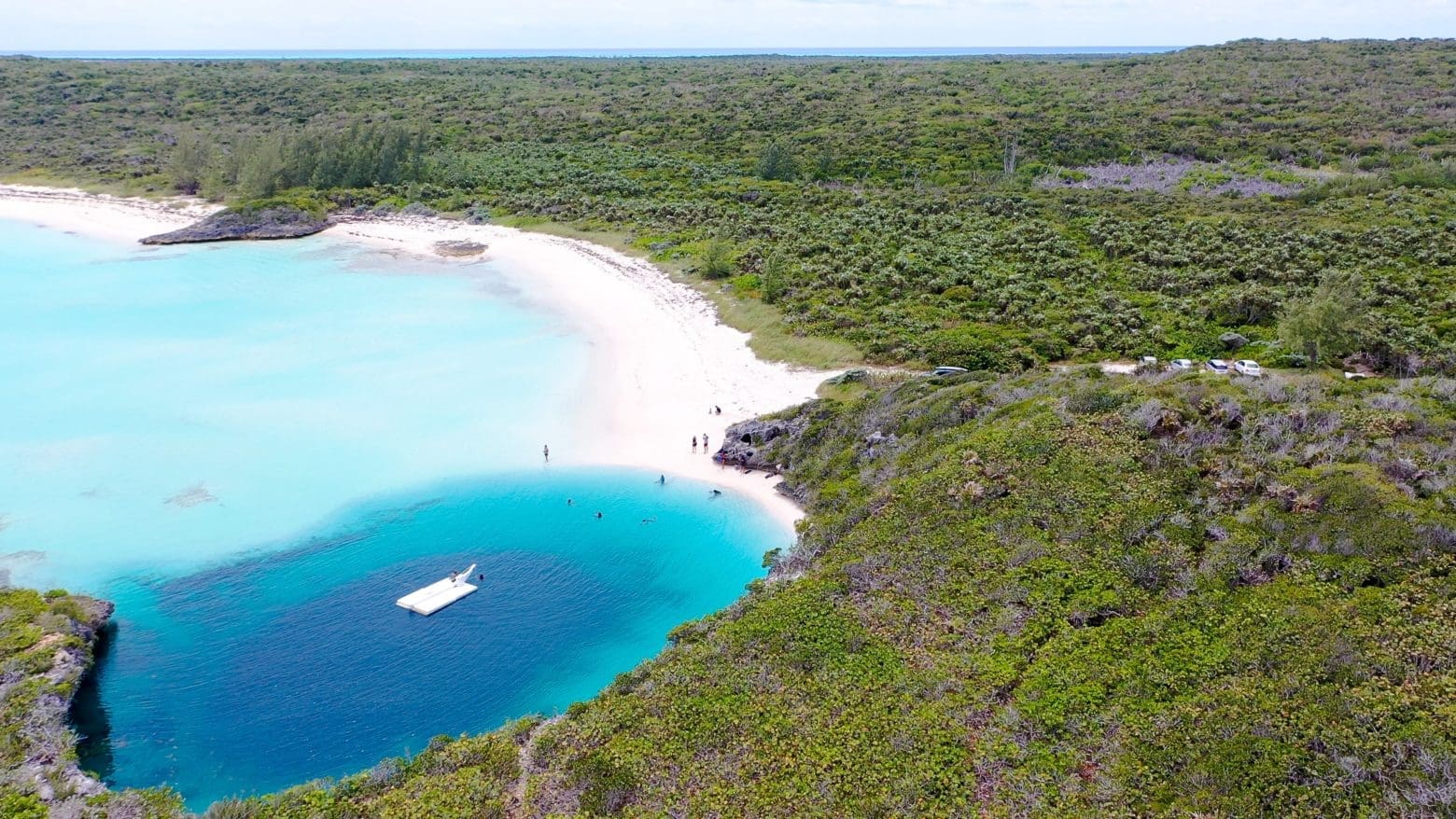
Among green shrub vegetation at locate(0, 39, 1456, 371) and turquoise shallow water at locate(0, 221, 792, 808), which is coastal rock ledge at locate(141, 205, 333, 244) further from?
turquoise shallow water at locate(0, 221, 792, 808)

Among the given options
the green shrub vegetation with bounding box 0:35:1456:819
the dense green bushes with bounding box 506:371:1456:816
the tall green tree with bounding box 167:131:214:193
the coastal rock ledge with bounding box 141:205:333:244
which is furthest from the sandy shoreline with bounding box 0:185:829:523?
the dense green bushes with bounding box 506:371:1456:816

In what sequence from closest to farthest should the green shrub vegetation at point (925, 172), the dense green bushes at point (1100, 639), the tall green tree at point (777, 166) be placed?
the dense green bushes at point (1100, 639) < the green shrub vegetation at point (925, 172) < the tall green tree at point (777, 166)

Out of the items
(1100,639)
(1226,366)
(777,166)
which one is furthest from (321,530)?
(777,166)

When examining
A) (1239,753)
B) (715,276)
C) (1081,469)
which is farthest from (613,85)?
(1239,753)

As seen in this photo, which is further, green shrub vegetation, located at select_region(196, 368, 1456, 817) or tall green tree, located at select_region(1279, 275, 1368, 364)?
tall green tree, located at select_region(1279, 275, 1368, 364)

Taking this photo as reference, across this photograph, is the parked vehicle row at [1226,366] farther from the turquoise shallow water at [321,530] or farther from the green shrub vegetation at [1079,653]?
the turquoise shallow water at [321,530]

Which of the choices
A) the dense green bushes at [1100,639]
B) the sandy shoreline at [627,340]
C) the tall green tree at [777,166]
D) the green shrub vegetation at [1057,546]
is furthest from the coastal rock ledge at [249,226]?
the dense green bushes at [1100,639]
